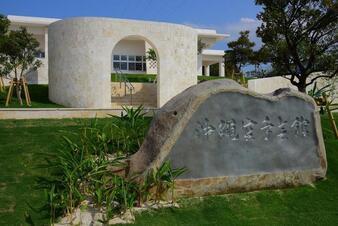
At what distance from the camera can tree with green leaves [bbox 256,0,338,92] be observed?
1543cm

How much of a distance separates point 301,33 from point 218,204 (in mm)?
11372

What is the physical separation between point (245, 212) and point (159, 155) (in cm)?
154

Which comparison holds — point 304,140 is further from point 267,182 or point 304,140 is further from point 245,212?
point 245,212

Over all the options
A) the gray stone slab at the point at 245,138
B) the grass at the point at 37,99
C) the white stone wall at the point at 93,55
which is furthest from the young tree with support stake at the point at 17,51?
the gray stone slab at the point at 245,138

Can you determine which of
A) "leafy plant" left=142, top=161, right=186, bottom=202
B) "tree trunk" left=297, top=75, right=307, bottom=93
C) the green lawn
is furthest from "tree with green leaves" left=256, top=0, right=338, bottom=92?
"leafy plant" left=142, top=161, right=186, bottom=202

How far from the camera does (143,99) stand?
2042 cm

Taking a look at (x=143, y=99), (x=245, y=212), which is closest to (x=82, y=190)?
(x=245, y=212)

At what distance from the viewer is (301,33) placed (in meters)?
16.1

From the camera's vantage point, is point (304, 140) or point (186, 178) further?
point (304, 140)

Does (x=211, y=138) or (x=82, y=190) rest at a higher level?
(x=211, y=138)

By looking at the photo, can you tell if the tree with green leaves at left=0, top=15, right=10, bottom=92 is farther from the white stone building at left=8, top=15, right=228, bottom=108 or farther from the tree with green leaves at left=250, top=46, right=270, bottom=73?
the tree with green leaves at left=250, top=46, right=270, bottom=73

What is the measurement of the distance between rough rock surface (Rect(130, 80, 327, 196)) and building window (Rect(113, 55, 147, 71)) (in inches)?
1014

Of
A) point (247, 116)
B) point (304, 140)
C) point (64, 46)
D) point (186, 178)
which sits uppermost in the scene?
point (64, 46)

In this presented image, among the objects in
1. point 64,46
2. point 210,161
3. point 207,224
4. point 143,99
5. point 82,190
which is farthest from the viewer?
point 143,99
